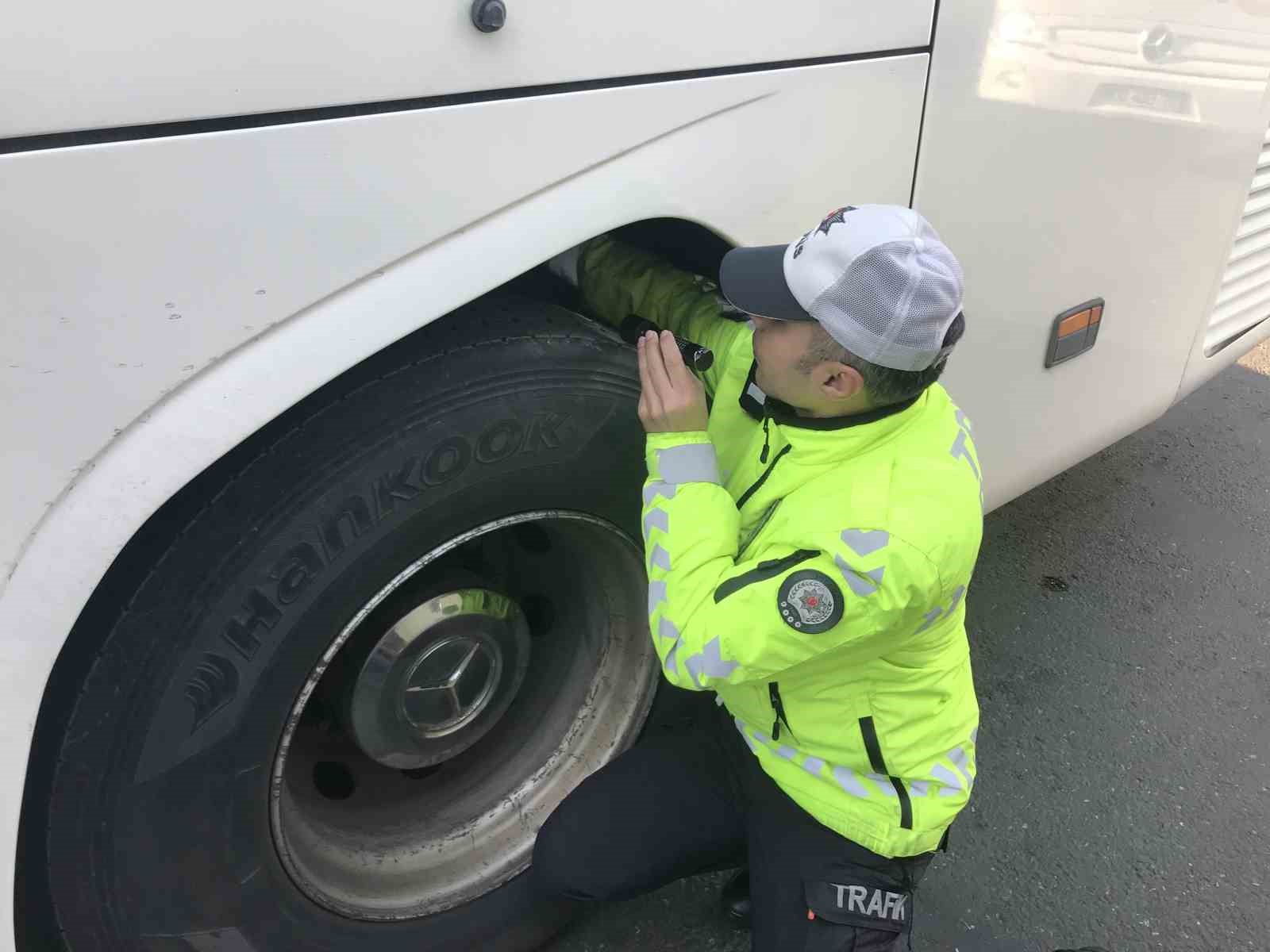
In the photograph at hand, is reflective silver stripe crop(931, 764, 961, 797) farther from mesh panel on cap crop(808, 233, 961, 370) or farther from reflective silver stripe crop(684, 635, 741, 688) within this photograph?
mesh panel on cap crop(808, 233, 961, 370)

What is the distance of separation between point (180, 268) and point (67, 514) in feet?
0.85

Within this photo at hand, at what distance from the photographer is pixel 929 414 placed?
124cm

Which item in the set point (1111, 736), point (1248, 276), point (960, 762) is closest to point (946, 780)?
point (960, 762)

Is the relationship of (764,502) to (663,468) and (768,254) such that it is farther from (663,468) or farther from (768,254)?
(768,254)

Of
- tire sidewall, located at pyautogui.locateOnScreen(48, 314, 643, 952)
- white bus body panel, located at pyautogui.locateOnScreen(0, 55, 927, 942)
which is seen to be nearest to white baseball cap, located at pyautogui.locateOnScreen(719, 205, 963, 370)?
white bus body panel, located at pyautogui.locateOnScreen(0, 55, 927, 942)

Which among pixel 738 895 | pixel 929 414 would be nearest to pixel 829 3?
pixel 929 414

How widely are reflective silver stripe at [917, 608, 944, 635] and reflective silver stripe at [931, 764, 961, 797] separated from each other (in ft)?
0.72

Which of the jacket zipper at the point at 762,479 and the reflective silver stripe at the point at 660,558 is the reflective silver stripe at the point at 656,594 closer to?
the reflective silver stripe at the point at 660,558

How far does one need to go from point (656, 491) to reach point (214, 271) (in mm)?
581

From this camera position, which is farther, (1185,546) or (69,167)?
(1185,546)

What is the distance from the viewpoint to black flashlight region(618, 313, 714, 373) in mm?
1360

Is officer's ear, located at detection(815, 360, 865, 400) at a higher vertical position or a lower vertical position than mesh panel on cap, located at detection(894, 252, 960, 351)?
lower

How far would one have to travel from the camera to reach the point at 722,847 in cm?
152

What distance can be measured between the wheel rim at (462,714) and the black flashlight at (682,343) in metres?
0.27
